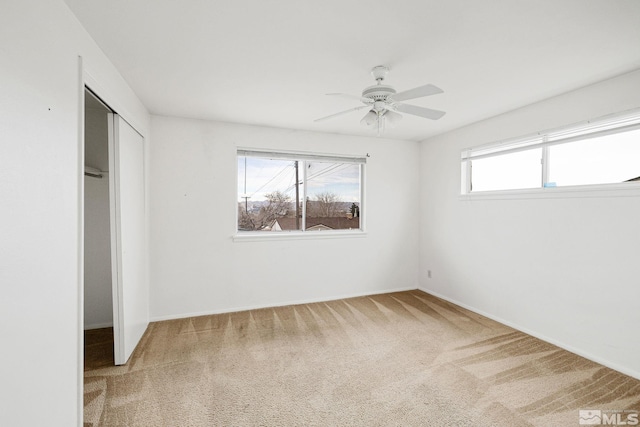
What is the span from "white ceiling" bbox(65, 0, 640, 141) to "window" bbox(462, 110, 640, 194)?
0.42 m

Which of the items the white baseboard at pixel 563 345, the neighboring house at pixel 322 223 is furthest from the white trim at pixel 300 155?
the white baseboard at pixel 563 345

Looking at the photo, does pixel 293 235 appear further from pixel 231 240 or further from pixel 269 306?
pixel 269 306

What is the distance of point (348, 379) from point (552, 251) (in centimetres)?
234

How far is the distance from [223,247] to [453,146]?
132 inches

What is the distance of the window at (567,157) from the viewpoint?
2400 mm

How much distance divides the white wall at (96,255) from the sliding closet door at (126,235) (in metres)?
0.64

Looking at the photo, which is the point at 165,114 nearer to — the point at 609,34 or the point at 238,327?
the point at 238,327

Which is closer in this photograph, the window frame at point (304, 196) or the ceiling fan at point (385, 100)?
the ceiling fan at point (385, 100)

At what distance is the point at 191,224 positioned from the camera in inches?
137

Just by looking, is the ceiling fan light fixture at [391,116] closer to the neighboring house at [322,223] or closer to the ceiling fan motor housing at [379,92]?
the ceiling fan motor housing at [379,92]

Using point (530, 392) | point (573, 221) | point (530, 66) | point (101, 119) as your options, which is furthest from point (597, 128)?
point (101, 119)

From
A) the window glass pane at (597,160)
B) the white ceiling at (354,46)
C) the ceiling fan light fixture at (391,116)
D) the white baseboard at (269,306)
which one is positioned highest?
the white ceiling at (354,46)

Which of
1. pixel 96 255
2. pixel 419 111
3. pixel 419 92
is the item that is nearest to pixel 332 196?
pixel 419 111

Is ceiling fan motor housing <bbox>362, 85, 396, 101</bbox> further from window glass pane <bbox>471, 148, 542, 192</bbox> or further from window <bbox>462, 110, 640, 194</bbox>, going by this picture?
window glass pane <bbox>471, 148, 542, 192</bbox>
